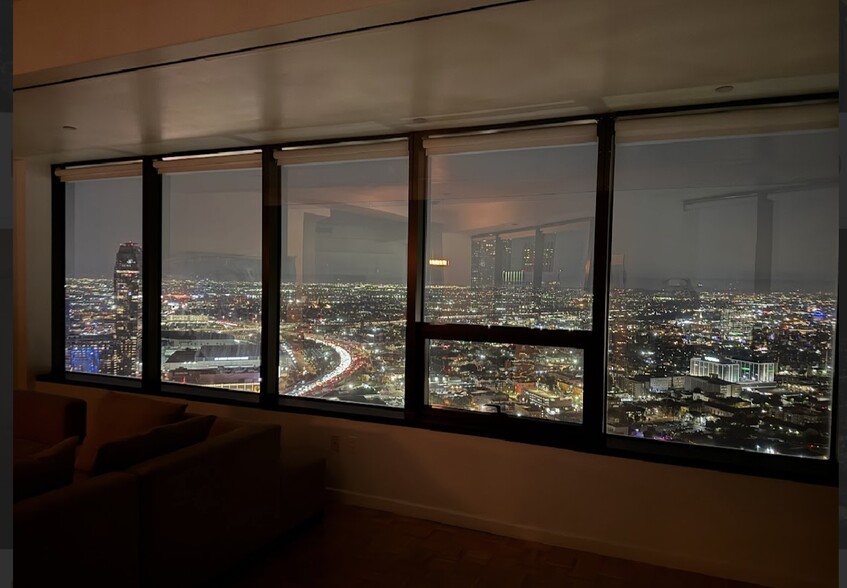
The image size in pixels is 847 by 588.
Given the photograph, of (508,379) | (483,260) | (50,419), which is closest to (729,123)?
(483,260)

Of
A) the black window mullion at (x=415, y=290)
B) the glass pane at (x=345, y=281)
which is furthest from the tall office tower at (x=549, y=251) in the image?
the glass pane at (x=345, y=281)

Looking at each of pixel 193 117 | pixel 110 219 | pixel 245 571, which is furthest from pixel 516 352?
pixel 110 219

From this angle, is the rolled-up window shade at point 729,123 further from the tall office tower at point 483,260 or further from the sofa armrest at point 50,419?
the sofa armrest at point 50,419

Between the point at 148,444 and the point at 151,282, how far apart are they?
102 inches

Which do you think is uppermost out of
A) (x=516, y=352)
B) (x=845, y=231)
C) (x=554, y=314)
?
(x=845, y=231)

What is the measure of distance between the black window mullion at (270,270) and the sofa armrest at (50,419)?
3.83 feet

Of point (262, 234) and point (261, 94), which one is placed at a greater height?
point (261, 94)

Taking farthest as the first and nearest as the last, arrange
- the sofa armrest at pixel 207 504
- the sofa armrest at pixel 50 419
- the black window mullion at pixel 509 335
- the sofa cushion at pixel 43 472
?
the sofa armrest at pixel 50 419 → the black window mullion at pixel 509 335 → the sofa armrest at pixel 207 504 → the sofa cushion at pixel 43 472

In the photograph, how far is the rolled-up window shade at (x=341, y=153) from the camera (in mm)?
3459

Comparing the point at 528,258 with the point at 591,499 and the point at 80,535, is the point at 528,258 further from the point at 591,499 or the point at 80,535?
the point at 80,535

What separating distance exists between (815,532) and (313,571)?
2.48 metres

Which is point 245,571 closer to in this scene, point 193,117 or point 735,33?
point 193,117

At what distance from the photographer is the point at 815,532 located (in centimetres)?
254

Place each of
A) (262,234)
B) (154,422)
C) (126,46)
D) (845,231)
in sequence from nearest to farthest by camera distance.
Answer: (845,231) < (126,46) < (154,422) < (262,234)
